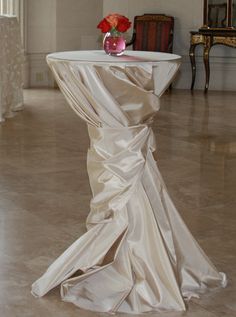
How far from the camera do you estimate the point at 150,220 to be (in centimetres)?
293

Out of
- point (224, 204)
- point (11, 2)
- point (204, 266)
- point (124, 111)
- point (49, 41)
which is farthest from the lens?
point (49, 41)

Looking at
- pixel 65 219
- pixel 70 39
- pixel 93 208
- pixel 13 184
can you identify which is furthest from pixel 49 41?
pixel 93 208

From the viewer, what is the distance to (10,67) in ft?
25.3

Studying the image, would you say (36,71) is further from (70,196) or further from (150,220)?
(150,220)

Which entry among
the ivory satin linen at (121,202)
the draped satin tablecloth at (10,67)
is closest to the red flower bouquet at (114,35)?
the ivory satin linen at (121,202)

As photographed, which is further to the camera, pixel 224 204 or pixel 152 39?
pixel 152 39

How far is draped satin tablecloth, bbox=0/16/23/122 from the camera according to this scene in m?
7.40

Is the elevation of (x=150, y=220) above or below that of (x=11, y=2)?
below

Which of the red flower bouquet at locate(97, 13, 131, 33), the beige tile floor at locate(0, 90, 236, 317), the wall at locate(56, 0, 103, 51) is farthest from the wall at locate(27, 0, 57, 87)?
the red flower bouquet at locate(97, 13, 131, 33)

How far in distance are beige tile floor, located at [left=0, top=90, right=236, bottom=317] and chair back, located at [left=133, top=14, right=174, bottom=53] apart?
203 centimetres

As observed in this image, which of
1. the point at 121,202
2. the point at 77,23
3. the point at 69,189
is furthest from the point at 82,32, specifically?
the point at 121,202

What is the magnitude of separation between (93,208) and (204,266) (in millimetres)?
558

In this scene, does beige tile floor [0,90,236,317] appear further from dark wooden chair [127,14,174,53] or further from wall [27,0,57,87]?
wall [27,0,57,87]

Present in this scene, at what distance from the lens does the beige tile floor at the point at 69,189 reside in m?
3.10
